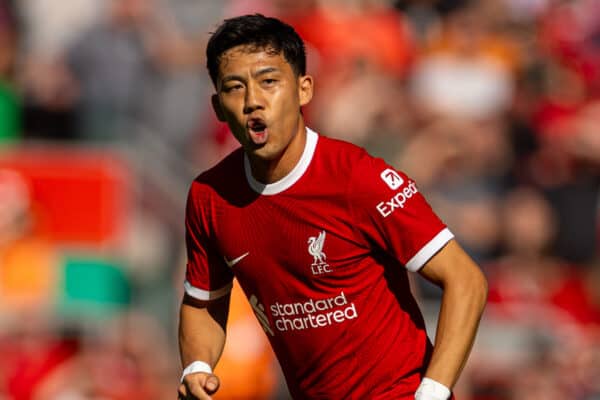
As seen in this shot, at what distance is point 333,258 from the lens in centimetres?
508

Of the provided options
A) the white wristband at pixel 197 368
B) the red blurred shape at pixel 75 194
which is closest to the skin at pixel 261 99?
the white wristband at pixel 197 368

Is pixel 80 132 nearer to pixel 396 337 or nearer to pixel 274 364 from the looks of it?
→ pixel 274 364

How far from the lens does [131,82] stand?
11617 mm

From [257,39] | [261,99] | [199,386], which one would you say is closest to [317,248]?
[261,99]

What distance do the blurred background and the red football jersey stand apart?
463 cm

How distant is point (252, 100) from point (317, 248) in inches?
25.1

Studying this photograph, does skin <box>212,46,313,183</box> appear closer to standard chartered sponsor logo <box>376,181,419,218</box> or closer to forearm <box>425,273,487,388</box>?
standard chartered sponsor logo <box>376,181,419,218</box>

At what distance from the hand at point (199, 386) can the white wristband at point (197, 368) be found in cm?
6

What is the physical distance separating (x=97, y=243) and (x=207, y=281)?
5.60 m

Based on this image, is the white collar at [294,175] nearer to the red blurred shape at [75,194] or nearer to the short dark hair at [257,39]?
the short dark hair at [257,39]

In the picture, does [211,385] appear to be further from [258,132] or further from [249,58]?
[249,58]

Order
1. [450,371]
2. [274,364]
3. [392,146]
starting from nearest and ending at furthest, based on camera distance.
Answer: [450,371], [274,364], [392,146]

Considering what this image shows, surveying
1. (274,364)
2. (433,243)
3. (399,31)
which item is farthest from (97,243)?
(433,243)

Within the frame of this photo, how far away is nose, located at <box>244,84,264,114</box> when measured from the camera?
4.93 metres
